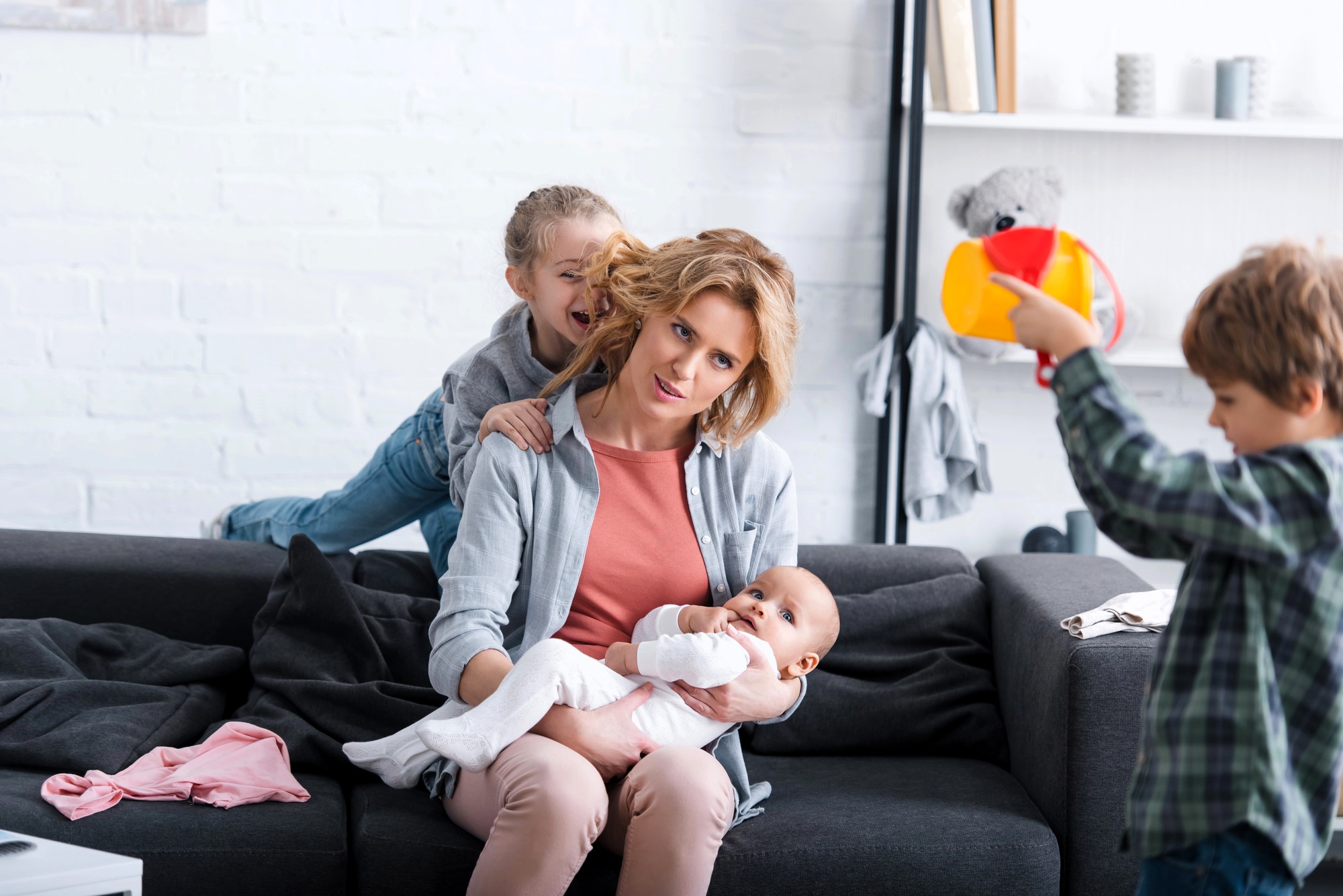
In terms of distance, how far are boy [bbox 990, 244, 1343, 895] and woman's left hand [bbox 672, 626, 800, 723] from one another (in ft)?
1.87

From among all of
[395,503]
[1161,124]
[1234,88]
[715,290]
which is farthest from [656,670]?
[1234,88]

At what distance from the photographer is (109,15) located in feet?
8.73

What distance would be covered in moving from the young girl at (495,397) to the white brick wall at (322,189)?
0.65m

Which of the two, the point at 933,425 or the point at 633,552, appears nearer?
the point at 633,552

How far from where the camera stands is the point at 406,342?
2.81 m

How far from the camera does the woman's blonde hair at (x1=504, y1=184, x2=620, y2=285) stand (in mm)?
1860

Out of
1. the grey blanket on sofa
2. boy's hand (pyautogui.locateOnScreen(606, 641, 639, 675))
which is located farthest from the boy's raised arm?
the grey blanket on sofa

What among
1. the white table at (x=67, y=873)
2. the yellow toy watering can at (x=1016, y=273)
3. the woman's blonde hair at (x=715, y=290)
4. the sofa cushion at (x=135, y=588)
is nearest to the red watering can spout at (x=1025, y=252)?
the yellow toy watering can at (x=1016, y=273)

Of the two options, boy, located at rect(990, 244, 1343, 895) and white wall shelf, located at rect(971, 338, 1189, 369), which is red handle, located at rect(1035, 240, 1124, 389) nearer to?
boy, located at rect(990, 244, 1343, 895)

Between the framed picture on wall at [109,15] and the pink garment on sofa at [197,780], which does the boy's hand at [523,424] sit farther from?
the framed picture on wall at [109,15]

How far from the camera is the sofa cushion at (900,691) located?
6.46 ft

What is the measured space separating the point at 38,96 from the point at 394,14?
0.77 metres

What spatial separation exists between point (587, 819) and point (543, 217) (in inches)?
35.0

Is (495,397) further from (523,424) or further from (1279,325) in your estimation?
(1279,325)
